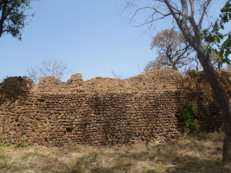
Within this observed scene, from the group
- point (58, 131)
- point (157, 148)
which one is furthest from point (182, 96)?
point (58, 131)

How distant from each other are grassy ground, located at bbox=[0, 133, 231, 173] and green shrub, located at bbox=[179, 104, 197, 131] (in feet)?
2.10

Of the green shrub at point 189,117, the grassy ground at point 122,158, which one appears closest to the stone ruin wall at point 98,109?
the green shrub at point 189,117

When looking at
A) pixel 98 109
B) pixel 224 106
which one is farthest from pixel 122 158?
pixel 224 106

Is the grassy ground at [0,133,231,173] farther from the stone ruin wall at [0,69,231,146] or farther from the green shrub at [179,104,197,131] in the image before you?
the green shrub at [179,104,197,131]

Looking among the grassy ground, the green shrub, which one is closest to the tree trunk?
the grassy ground

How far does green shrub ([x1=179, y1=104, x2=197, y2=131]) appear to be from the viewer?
33.2ft

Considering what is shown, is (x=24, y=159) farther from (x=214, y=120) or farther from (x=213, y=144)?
(x=214, y=120)

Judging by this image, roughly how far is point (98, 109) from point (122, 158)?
2490mm

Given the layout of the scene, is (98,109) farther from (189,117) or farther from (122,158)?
(189,117)

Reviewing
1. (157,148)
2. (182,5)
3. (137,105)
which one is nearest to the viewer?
(182,5)

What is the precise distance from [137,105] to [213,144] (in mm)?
3471

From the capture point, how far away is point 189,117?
10172 mm

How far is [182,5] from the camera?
8367 millimetres

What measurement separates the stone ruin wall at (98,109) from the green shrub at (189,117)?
238mm
